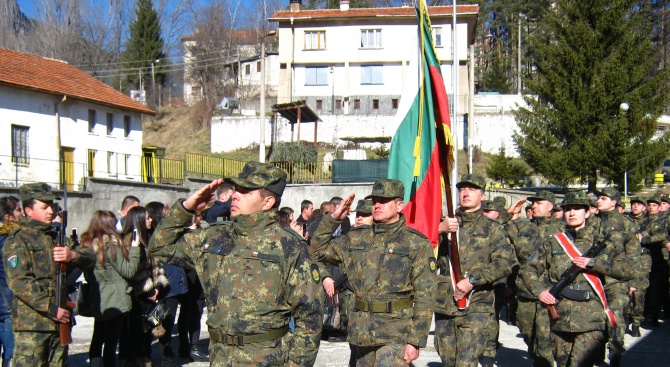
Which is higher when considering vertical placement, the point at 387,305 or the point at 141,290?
the point at 387,305

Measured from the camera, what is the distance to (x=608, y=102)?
118 feet

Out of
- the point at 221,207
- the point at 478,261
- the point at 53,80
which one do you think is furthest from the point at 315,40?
the point at 478,261

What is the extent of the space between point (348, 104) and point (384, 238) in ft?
160

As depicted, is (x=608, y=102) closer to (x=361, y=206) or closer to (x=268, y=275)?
(x=361, y=206)

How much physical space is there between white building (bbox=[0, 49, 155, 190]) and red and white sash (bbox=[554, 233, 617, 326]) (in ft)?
80.2

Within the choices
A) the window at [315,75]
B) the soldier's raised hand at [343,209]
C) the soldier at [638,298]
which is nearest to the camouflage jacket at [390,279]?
the soldier's raised hand at [343,209]

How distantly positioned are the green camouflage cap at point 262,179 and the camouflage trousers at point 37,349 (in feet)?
9.09

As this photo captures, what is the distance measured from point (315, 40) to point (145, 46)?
28421mm

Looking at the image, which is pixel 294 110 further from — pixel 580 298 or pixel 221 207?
pixel 580 298

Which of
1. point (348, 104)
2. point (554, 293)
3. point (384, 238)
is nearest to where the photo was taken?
point (384, 238)

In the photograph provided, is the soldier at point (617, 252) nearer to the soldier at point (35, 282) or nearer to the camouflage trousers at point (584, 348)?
the camouflage trousers at point (584, 348)

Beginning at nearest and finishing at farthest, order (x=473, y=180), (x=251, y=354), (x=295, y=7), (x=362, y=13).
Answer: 1. (x=251, y=354)
2. (x=473, y=180)
3. (x=362, y=13)
4. (x=295, y=7)

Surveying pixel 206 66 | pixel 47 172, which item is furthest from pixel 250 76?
pixel 47 172

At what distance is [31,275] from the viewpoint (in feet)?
22.0
